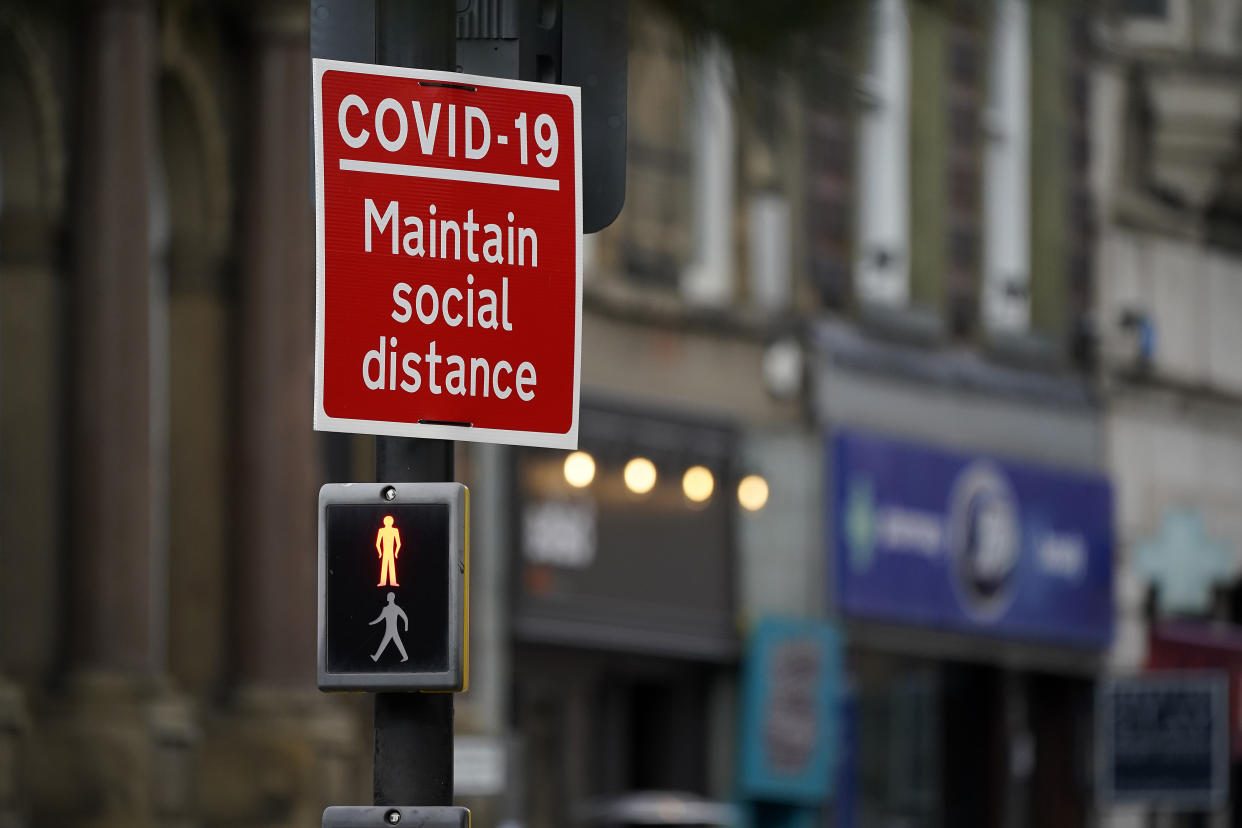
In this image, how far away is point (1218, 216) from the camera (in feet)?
85.3

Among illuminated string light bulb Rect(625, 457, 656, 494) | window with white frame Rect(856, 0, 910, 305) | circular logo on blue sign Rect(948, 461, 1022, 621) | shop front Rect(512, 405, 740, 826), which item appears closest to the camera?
shop front Rect(512, 405, 740, 826)

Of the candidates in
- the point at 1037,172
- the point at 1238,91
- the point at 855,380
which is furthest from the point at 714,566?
the point at 1238,91

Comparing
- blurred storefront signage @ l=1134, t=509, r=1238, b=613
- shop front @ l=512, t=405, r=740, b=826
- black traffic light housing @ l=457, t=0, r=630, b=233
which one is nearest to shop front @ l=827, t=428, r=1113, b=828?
blurred storefront signage @ l=1134, t=509, r=1238, b=613

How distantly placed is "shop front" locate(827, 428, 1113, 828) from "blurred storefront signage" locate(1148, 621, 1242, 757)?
92 centimetres

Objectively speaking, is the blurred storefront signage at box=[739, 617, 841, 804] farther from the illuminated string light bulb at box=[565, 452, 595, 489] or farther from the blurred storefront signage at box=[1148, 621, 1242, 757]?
the blurred storefront signage at box=[1148, 621, 1242, 757]

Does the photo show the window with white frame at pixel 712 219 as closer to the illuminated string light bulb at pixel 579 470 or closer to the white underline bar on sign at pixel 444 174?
the illuminated string light bulb at pixel 579 470

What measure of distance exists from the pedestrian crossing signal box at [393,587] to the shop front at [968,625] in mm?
15575

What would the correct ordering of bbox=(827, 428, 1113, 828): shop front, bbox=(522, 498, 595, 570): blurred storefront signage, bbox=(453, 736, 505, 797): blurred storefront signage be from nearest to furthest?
bbox=(453, 736, 505, 797): blurred storefront signage
bbox=(522, 498, 595, 570): blurred storefront signage
bbox=(827, 428, 1113, 828): shop front

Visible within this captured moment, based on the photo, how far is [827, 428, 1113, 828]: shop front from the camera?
20609mm

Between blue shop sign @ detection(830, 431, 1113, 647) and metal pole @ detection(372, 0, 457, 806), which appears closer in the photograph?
metal pole @ detection(372, 0, 457, 806)

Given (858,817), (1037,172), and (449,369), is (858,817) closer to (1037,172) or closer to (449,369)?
(1037,172)

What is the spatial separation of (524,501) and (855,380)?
383cm

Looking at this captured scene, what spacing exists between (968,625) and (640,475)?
12.7 feet

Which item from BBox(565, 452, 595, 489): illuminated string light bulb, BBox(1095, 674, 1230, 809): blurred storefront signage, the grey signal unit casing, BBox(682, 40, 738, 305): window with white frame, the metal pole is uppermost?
BBox(682, 40, 738, 305): window with white frame
